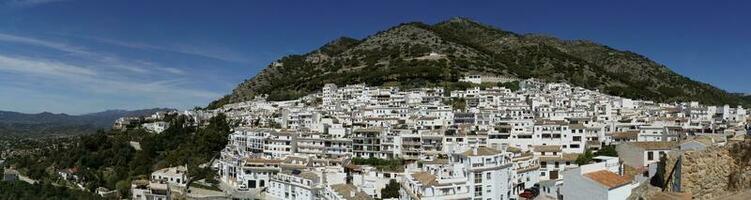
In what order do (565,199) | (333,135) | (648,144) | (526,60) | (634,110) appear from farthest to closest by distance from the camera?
(526,60)
(634,110)
(333,135)
(648,144)
(565,199)

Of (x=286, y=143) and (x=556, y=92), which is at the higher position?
(x=556, y=92)

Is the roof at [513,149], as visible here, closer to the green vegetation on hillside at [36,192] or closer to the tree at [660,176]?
the tree at [660,176]

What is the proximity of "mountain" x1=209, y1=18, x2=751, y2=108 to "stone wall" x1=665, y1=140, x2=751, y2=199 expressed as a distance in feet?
186

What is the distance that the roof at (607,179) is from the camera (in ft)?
81.0

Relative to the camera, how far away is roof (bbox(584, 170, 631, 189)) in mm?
24692

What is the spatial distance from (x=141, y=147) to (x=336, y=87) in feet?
71.3

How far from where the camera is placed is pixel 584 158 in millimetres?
35562

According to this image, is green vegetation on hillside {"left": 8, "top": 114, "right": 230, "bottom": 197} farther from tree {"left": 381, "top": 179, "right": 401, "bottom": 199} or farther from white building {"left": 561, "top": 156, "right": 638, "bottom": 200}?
white building {"left": 561, "top": 156, "right": 638, "bottom": 200}

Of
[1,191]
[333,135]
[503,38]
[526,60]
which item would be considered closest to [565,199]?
[333,135]

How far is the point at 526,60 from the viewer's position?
101 meters

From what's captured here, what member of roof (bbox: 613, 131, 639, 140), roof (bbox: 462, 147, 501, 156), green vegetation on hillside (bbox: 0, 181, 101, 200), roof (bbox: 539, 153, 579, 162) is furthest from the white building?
green vegetation on hillside (bbox: 0, 181, 101, 200)

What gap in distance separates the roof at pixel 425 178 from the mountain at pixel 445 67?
41.7 m

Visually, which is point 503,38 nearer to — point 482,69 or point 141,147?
point 482,69

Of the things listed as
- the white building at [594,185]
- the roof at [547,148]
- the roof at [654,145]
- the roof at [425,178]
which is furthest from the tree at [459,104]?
the white building at [594,185]
